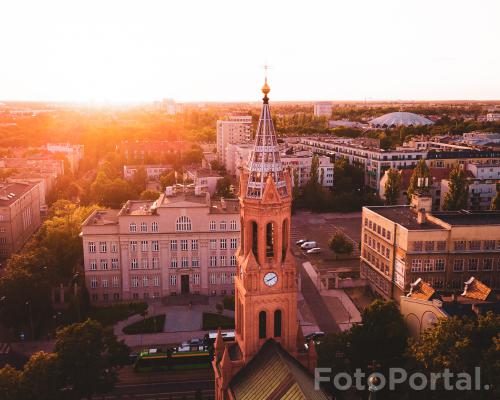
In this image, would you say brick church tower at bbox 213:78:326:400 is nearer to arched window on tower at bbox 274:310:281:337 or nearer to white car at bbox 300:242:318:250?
arched window on tower at bbox 274:310:281:337

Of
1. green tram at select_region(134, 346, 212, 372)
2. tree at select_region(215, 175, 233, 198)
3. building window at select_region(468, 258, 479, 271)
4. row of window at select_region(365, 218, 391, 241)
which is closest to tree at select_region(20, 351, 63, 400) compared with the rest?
green tram at select_region(134, 346, 212, 372)

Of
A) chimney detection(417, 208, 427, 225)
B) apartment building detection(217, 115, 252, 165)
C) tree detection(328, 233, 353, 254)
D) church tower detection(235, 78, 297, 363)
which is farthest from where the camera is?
apartment building detection(217, 115, 252, 165)

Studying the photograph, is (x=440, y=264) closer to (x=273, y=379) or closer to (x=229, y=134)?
(x=273, y=379)

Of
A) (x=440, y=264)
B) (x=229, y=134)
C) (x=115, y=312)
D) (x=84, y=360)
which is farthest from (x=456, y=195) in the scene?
(x=229, y=134)

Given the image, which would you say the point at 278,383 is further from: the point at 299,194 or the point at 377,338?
the point at 299,194

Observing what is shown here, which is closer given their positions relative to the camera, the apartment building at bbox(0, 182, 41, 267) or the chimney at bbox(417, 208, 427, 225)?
the chimney at bbox(417, 208, 427, 225)

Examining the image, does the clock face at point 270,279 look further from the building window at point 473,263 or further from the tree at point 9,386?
the building window at point 473,263

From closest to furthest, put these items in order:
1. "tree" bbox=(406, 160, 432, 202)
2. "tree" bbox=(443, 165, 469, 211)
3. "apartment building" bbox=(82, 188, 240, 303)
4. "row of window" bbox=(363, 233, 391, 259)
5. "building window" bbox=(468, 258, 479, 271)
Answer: "building window" bbox=(468, 258, 479, 271), "row of window" bbox=(363, 233, 391, 259), "apartment building" bbox=(82, 188, 240, 303), "tree" bbox=(443, 165, 469, 211), "tree" bbox=(406, 160, 432, 202)

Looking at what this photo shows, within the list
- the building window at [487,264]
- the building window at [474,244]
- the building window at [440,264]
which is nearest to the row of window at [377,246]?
the building window at [440,264]
